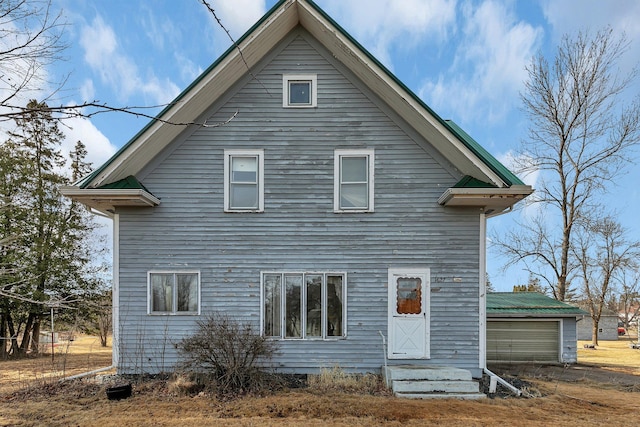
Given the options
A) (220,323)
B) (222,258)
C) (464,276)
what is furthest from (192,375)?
(464,276)

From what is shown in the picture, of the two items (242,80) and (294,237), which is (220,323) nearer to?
(294,237)

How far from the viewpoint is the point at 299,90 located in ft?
28.6

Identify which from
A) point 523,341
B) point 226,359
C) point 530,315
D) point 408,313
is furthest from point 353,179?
point 523,341

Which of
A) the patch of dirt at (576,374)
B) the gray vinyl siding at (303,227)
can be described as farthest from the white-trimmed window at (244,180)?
the patch of dirt at (576,374)

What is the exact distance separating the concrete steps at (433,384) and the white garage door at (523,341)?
630 cm

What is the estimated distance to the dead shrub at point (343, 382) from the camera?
7.40 m

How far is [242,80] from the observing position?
860cm

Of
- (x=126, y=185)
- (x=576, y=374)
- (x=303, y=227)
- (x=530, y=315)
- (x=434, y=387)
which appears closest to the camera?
(x=434, y=387)

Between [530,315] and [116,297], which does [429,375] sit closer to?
[116,297]

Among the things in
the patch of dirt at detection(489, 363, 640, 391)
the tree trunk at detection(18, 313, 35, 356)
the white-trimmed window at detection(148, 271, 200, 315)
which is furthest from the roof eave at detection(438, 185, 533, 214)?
the tree trunk at detection(18, 313, 35, 356)

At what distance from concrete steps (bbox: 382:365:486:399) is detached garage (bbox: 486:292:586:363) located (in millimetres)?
6260

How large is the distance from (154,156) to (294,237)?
352 centimetres

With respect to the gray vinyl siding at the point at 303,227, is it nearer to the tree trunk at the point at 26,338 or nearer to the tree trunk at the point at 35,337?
the tree trunk at the point at 26,338

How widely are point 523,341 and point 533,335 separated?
406 mm
